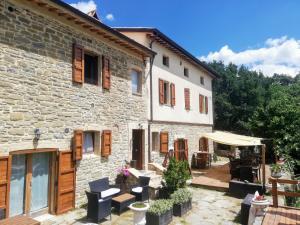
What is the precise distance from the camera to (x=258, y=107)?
22438 millimetres

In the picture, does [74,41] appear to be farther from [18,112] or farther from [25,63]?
[18,112]

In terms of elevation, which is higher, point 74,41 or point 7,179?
point 74,41

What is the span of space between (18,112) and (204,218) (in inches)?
247

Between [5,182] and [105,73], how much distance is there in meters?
5.39

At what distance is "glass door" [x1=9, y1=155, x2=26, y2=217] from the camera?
7.72 m

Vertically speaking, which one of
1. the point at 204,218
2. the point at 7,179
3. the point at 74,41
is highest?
the point at 74,41

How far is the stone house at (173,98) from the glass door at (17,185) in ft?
23.1

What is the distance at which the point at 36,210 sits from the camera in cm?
842

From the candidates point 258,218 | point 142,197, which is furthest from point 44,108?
point 258,218

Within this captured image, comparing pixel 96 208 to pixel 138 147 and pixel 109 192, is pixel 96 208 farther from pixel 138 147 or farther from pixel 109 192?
pixel 138 147

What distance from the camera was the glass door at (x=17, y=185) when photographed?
7717 mm

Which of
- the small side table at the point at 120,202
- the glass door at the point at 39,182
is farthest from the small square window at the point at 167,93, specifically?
the glass door at the point at 39,182

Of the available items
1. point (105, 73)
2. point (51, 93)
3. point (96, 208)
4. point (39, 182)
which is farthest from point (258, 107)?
point (39, 182)

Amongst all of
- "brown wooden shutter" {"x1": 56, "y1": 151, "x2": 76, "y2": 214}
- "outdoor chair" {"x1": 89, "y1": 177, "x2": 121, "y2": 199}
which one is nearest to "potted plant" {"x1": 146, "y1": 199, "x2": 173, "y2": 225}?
"outdoor chair" {"x1": 89, "y1": 177, "x2": 121, "y2": 199}
